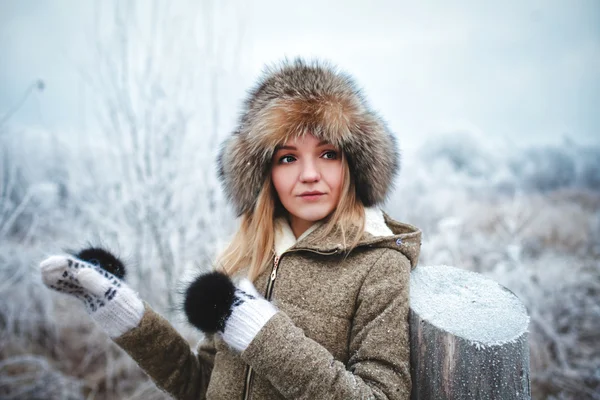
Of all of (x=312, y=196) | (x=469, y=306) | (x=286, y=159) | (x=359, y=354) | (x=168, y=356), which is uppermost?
(x=286, y=159)

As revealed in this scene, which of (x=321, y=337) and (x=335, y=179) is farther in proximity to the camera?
(x=335, y=179)

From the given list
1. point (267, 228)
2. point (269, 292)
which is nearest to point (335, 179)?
point (267, 228)

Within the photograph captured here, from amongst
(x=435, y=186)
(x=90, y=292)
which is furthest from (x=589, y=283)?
(x=90, y=292)

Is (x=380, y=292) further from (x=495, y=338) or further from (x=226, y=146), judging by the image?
(x=226, y=146)

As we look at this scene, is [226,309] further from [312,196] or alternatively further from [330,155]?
[330,155]

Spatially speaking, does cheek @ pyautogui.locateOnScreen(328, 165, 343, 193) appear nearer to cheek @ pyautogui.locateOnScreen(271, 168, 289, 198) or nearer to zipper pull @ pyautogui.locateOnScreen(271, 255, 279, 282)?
cheek @ pyautogui.locateOnScreen(271, 168, 289, 198)

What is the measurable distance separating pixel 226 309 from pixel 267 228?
47cm

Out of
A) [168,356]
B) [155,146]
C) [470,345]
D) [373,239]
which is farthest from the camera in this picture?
[155,146]

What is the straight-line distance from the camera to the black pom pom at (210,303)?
1196 millimetres

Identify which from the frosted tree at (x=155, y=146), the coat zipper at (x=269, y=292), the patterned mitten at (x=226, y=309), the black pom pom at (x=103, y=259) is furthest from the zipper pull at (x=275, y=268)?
the frosted tree at (x=155, y=146)

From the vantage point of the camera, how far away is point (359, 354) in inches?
47.1

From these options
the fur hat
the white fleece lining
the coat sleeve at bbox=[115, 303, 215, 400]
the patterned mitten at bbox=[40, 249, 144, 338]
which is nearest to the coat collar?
the white fleece lining

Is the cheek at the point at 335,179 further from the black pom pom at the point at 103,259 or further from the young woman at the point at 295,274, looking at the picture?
the black pom pom at the point at 103,259

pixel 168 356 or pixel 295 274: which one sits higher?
pixel 295 274
